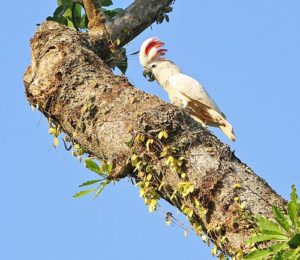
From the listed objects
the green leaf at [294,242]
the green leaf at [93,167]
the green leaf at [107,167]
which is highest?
the green leaf at [93,167]

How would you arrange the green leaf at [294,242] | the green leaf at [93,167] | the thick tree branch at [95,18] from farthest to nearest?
the thick tree branch at [95,18]
the green leaf at [93,167]
the green leaf at [294,242]

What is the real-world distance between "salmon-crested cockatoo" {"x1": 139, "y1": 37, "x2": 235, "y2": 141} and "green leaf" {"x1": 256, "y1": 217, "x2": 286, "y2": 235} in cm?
228

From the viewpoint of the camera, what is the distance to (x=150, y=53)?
5.67 m

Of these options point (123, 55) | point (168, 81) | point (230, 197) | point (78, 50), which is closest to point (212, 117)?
point (168, 81)

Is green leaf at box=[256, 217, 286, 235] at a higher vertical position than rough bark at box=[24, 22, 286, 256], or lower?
lower

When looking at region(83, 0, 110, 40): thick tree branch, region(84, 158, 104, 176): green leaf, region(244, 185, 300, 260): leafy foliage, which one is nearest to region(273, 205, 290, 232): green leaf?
region(244, 185, 300, 260): leafy foliage

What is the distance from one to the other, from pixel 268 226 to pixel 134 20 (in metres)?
2.27

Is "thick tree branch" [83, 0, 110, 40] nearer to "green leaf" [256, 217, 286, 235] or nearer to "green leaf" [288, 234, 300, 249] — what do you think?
"green leaf" [256, 217, 286, 235]

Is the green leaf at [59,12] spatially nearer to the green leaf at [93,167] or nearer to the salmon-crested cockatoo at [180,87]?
the salmon-crested cockatoo at [180,87]

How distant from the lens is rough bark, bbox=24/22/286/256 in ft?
10.2

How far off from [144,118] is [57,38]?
94cm

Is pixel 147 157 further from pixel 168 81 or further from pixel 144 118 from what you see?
pixel 168 81

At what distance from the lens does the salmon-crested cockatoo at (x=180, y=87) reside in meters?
5.39

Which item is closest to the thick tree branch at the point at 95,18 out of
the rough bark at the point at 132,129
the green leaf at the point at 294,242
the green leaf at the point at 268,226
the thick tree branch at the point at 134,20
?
the thick tree branch at the point at 134,20
